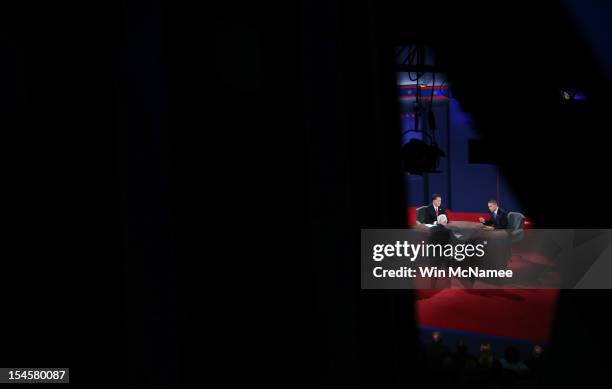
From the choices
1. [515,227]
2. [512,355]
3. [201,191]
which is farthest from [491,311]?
[201,191]

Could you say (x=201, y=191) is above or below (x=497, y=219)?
above

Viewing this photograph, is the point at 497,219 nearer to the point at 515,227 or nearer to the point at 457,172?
the point at 515,227

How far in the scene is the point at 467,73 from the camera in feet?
3.15

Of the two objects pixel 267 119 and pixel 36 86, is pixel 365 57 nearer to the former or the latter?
pixel 267 119

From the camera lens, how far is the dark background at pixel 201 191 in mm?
1550

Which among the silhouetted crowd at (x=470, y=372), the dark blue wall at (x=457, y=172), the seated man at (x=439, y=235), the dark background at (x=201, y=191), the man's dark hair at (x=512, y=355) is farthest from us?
the dark blue wall at (x=457, y=172)

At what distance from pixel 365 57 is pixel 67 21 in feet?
3.59

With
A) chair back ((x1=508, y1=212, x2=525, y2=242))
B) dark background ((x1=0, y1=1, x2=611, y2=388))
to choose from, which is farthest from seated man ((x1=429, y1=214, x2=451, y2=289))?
dark background ((x1=0, y1=1, x2=611, y2=388))

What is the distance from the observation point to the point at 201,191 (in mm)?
1633

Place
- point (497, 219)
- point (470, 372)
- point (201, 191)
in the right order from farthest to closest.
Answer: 1. point (497, 219)
2. point (470, 372)
3. point (201, 191)

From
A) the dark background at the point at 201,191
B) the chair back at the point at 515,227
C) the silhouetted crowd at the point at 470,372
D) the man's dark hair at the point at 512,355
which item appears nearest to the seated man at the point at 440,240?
the chair back at the point at 515,227

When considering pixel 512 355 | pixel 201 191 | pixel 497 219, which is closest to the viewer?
pixel 201 191

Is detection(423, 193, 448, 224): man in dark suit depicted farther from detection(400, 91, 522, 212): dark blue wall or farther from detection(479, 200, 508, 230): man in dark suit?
detection(400, 91, 522, 212): dark blue wall

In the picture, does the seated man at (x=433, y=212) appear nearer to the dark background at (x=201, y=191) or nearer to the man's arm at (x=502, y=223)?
the man's arm at (x=502, y=223)
